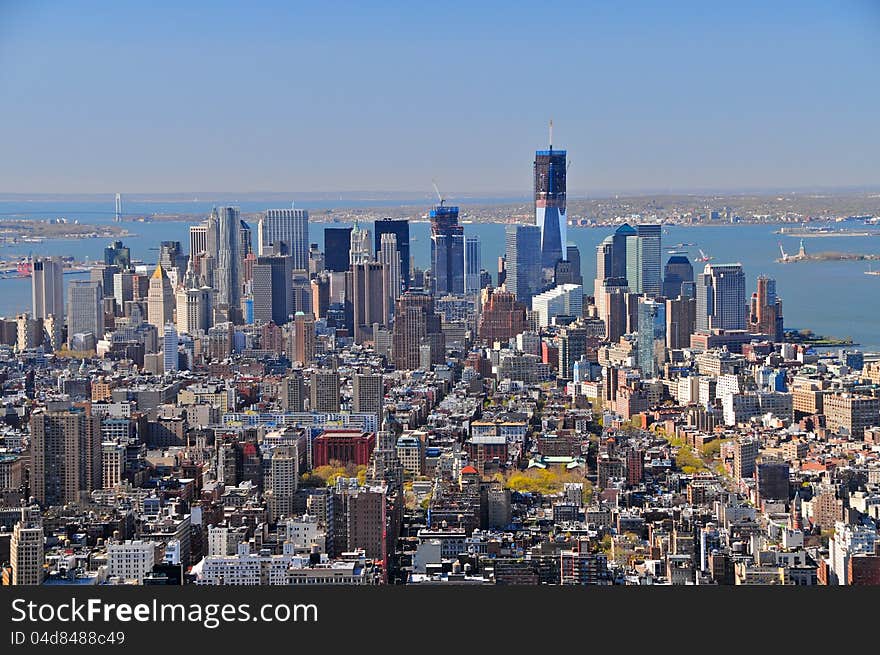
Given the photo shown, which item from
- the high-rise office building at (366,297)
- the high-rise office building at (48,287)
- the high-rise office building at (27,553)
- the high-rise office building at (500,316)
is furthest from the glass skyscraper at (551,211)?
the high-rise office building at (27,553)

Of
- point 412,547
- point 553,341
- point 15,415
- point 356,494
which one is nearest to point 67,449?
point 15,415

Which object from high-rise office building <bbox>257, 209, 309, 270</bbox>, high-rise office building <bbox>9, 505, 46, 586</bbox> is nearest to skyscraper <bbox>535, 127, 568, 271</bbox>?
high-rise office building <bbox>257, 209, 309, 270</bbox>

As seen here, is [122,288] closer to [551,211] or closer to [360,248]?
[360,248]

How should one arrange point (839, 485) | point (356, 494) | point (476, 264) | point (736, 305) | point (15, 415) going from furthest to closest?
point (476, 264) → point (736, 305) → point (15, 415) → point (839, 485) → point (356, 494)

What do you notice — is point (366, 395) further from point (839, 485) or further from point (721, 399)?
point (839, 485)

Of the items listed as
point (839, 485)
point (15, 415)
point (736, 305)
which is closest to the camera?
point (839, 485)
